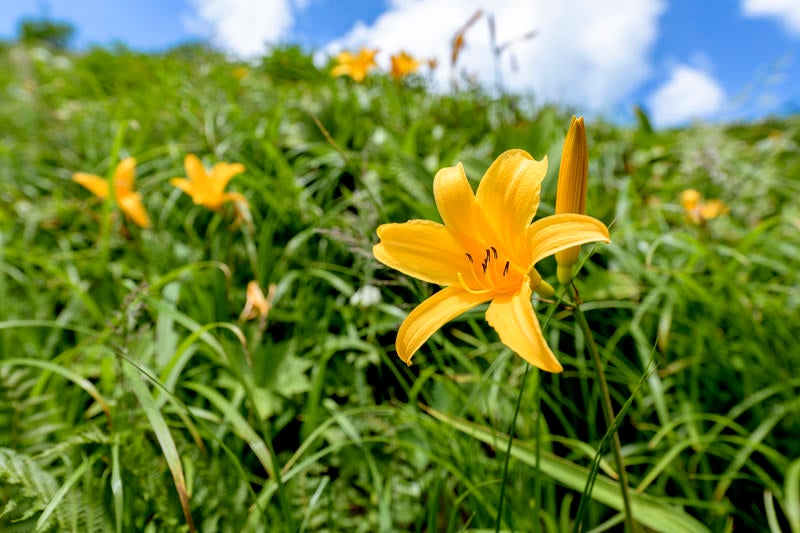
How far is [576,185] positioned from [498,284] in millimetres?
195

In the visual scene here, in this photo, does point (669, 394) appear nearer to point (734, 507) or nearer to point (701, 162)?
point (734, 507)

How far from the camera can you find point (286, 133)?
9.20ft

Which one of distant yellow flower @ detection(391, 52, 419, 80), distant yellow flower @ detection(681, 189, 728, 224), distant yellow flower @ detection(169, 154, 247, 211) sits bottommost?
distant yellow flower @ detection(169, 154, 247, 211)

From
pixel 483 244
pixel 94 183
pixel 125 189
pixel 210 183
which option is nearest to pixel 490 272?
pixel 483 244

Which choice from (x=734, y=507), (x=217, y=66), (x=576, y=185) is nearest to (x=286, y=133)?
(x=576, y=185)

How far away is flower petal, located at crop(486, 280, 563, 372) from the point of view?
0.56 meters

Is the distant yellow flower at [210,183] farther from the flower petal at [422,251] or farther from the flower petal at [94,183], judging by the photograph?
the flower petal at [422,251]

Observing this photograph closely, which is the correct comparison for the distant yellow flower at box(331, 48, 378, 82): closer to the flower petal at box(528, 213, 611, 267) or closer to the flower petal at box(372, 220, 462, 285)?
the flower petal at box(372, 220, 462, 285)

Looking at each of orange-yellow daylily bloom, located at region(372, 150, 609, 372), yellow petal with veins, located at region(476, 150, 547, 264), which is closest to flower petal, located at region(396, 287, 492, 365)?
orange-yellow daylily bloom, located at region(372, 150, 609, 372)

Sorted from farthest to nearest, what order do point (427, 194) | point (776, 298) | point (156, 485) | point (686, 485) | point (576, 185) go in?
1. point (776, 298)
2. point (427, 194)
3. point (686, 485)
4. point (156, 485)
5. point (576, 185)

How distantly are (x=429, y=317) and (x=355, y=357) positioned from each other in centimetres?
99

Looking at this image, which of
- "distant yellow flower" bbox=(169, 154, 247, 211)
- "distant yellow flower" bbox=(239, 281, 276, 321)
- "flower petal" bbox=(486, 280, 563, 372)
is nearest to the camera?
"flower petal" bbox=(486, 280, 563, 372)

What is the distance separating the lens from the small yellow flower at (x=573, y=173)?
0.64m

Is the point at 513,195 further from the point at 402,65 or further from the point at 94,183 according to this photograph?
the point at 402,65
